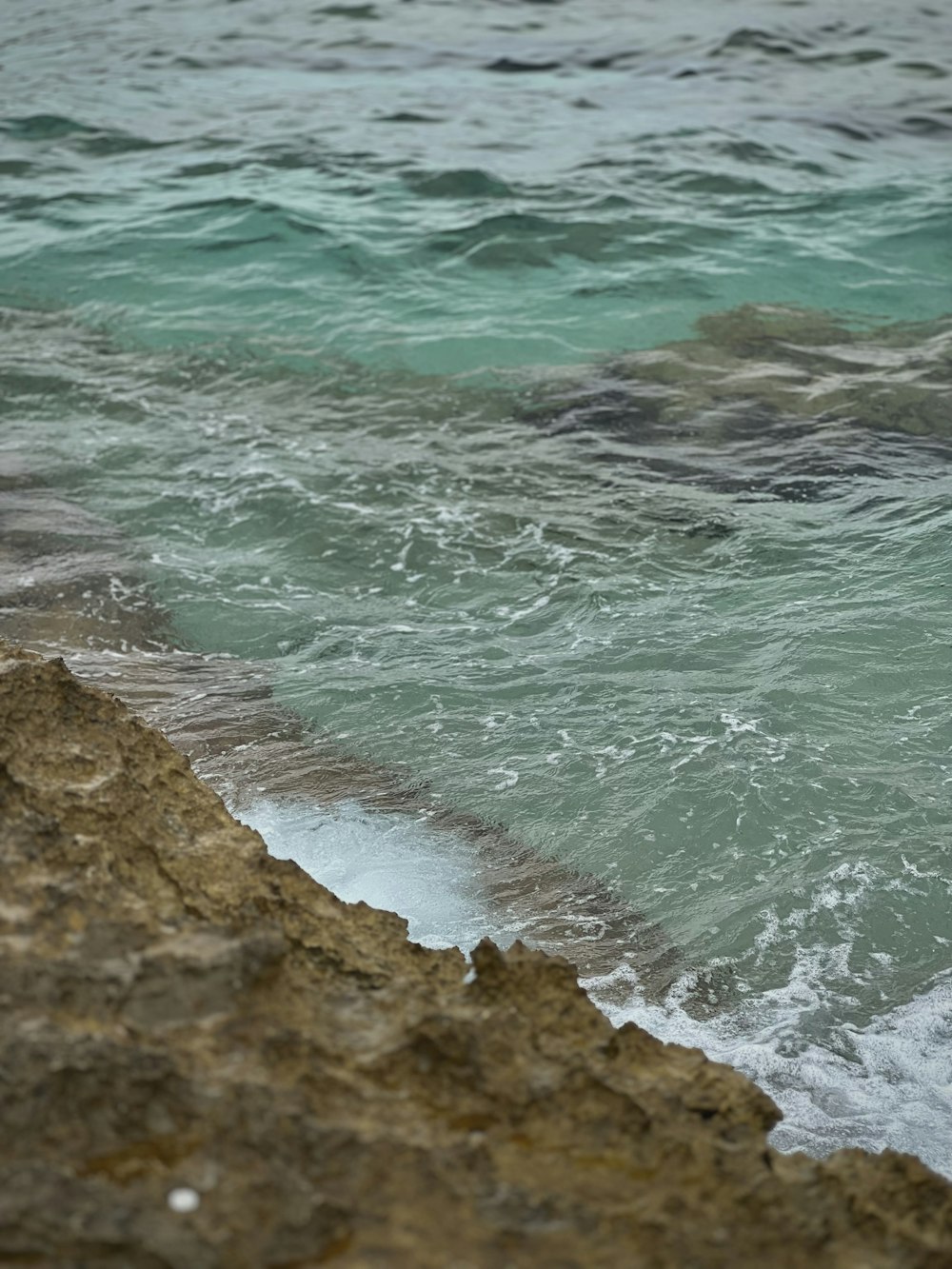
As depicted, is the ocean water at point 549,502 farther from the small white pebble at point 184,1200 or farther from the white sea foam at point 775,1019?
the small white pebble at point 184,1200

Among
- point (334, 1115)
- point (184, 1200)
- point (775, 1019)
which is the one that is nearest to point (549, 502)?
point (775, 1019)

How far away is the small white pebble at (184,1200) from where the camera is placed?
211 cm

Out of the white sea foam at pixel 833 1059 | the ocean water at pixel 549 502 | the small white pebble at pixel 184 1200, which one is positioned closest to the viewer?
the small white pebble at pixel 184 1200

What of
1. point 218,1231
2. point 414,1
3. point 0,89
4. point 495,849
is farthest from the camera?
point 414,1

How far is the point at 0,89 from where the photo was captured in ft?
53.1

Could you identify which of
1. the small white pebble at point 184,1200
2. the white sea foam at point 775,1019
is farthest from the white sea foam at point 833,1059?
the small white pebble at point 184,1200

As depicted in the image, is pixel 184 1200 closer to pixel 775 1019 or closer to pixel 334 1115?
pixel 334 1115

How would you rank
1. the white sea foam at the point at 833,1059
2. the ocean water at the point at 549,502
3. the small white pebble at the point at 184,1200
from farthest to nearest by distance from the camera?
1. the ocean water at the point at 549,502
2. the white sea foam at the point at 833,1059
3. the small white pebble at the point at 184,1200

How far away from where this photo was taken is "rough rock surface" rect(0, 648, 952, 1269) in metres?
2.12

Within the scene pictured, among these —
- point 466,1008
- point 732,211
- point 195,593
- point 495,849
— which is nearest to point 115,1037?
point 466,1008

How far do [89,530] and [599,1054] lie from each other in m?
5.62

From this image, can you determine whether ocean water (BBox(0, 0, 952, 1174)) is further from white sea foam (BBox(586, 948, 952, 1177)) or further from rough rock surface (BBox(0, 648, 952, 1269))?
rough rock surface (BBox(0, 648, 952, 1269))

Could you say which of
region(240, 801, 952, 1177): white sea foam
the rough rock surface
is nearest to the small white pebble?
the rough rock surface

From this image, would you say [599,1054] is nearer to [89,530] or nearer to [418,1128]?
[418,1128]
